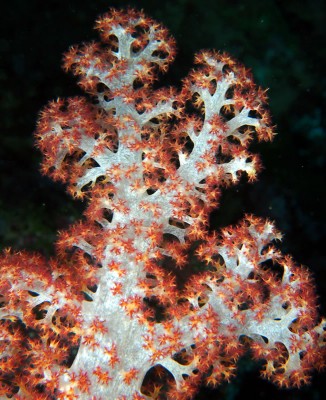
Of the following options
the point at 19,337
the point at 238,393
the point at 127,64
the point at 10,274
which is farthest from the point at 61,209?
the point at 238,393

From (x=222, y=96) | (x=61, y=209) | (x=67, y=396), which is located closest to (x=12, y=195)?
(x=61, y=209)

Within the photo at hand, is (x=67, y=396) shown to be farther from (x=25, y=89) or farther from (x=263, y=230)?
(x=25, y=89)

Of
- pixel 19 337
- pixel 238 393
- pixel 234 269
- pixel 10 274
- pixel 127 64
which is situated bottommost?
pixel 238 393

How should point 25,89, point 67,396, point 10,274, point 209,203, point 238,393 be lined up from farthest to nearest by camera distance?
point 238,393
point 25,89
point 209,203
point 10,274
point 67,396

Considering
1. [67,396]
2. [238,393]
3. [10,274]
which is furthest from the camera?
[238,393]

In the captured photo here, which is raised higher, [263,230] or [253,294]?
[263,230]

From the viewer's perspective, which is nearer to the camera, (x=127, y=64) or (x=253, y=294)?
(x=253, y=294)
